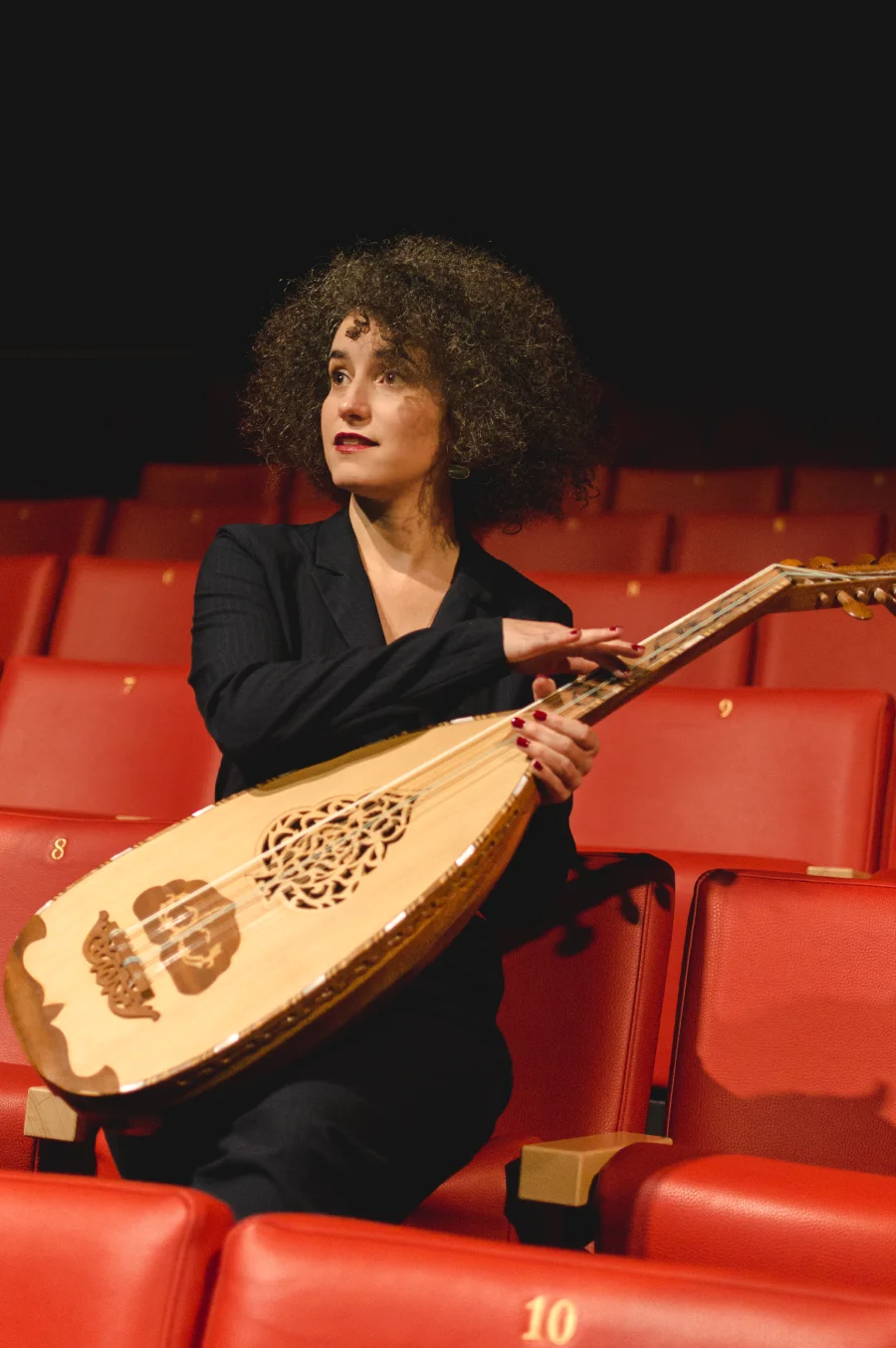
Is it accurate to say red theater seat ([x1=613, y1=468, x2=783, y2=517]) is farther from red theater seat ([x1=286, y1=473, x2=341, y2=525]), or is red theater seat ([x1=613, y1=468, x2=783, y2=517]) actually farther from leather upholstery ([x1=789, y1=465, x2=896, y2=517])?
red theater seat ([x1=286, y1=473, x2=341, y2=525])

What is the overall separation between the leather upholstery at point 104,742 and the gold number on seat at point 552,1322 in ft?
2.70

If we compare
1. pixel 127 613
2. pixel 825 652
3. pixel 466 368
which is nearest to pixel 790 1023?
pixel 466 368

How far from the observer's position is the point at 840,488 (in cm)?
206

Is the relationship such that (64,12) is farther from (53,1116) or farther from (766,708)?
(53,1116)

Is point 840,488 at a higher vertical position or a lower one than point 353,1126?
higher

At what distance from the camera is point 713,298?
268cm

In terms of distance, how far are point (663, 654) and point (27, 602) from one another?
3.78 ft

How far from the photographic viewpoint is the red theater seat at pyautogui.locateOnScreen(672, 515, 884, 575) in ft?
5.55

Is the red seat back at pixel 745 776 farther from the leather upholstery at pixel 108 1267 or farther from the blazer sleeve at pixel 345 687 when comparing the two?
the leather upholstery at pixel 108 1267

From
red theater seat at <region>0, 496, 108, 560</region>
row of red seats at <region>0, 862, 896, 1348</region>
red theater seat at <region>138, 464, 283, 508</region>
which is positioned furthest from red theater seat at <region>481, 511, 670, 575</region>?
row of red seats at <region>0, 862, 896, 1348</region>

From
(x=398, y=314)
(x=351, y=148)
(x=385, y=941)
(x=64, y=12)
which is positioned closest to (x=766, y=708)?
(x=398, y=314)

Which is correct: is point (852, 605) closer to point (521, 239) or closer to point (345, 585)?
point (345, 585)

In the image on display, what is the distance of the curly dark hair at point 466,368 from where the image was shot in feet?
2.72

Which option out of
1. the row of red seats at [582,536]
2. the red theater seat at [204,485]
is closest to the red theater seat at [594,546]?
the row of red seats at [582,536]
